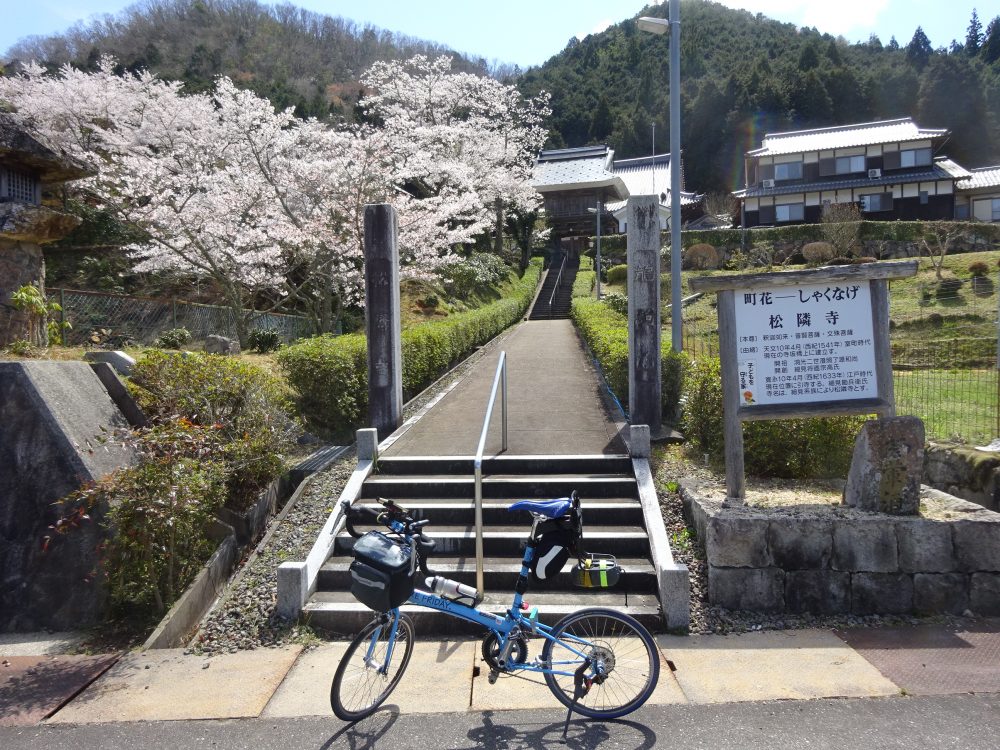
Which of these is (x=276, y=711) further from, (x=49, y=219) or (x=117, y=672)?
(x=49, y=219)

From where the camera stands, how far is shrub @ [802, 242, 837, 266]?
31.7m

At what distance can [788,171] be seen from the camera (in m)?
42.0

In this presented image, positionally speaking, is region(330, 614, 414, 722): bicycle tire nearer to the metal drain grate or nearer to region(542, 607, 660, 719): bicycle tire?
region(542, 607, 660, 719): bicycle tire

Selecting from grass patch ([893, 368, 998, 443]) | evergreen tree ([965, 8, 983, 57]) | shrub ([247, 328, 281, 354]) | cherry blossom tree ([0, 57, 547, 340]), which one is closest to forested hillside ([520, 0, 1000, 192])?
evergreen tree ([965, 8, 983, 57])

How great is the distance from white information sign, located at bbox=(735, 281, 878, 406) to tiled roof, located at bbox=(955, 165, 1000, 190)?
42.8 m

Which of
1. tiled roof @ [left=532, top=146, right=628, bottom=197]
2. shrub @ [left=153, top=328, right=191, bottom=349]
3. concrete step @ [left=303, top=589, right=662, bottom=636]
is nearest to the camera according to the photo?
concrete step @ [left=303, top=589, right=662, bottom=636]

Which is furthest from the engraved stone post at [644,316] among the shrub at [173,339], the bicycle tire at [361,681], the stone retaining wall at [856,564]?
the shrub at [173,339]

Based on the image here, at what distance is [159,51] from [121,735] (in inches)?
1862

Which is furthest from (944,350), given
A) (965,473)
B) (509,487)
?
(509,487)

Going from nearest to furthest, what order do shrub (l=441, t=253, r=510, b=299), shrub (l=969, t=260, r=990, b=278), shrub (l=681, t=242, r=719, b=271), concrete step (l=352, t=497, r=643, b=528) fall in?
1. concrete step (l=352, t=497, r=643, b=528)
2. shrub (l=969, t=260, r=990, b=278)
3. shrub (l=441, t=253, r=510, b=299)
4. shrub (l=681, t=242, r=719, b=271)

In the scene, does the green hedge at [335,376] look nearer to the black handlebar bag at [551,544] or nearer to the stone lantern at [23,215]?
the stone lantern at [23,215]

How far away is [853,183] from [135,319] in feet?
130

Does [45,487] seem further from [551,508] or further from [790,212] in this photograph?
[790,212]

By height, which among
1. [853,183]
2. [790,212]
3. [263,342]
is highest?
[853,183]
